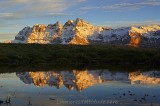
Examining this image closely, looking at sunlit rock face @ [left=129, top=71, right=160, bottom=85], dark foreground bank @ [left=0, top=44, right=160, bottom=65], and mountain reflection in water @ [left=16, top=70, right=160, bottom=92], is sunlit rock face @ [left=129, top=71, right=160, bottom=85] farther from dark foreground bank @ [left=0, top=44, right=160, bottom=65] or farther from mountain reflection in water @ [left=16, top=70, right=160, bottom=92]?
dark foreground bank @ [left=0, top=44, right=160, bottom=65]

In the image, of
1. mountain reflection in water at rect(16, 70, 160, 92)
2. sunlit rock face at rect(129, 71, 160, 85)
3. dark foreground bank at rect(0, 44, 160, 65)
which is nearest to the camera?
mountain reflection in water at rect(16, 70, 160, 92)

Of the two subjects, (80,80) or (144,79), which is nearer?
(80,80)

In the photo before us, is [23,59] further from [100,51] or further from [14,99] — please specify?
[14,99]

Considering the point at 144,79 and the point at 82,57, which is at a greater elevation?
the point at 82,57

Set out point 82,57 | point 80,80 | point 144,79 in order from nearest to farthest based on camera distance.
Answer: point 80,80 < point 144,79 < point 82,57

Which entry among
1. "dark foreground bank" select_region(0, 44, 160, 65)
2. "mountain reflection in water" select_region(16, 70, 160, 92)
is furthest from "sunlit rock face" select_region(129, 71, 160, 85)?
"dark foreground bank" select_region(0, 44, 160, 65)

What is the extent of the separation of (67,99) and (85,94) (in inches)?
136

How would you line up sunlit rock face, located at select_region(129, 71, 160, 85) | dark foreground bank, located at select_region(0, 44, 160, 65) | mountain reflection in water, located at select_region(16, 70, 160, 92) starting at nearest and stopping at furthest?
1. mountain reflection in water, located at select_region(16, 70, 160, 92)
2. sunlit rock face, located at select_region(129, 71, 160, 85)
3. dark foreground bank, located at select_region(0, 44, 160, 65)

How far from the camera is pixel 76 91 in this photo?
110ft

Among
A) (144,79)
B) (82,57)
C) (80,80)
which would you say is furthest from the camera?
(82,57)

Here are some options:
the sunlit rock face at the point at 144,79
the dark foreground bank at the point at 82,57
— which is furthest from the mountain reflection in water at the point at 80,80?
the dark foreground bank at the point at 82,57

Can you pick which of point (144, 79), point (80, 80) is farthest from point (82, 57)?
point (80, 80)

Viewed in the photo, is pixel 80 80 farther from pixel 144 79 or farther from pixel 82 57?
pixel 82 57

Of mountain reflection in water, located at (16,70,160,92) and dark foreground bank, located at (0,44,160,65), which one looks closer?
mountain reflection in water, located at (16,70,160,92)
